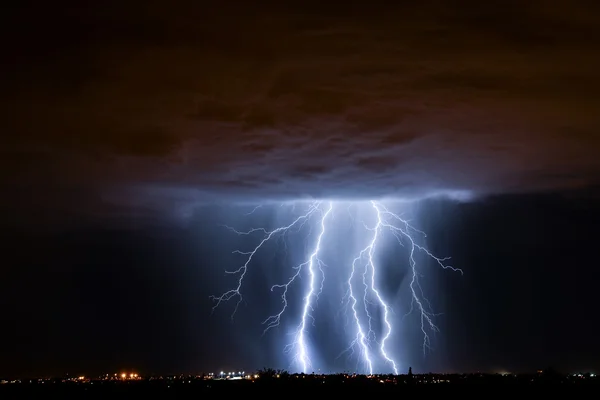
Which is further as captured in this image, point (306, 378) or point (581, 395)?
point (306, 378)

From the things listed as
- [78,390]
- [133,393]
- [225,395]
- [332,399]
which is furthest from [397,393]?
[78,390]

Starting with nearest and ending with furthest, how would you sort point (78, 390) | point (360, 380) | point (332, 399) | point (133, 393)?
point (332, 399) < point (133, 393) < point (78, 390) < point (360, 380)

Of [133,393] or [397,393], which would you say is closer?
[397,393]

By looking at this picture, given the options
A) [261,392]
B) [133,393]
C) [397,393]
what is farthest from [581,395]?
[133,393]

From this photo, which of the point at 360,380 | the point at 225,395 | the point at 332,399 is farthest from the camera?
the point at 360,380

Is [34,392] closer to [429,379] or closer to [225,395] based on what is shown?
[225,395]

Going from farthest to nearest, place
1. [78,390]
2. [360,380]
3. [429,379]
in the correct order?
[429,379], [360,380], [78,390]

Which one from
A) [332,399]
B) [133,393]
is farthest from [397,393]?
[133,393]

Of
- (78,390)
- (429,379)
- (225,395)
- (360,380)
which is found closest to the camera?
(225,395)

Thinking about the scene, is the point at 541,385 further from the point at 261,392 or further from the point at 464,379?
the point at 261,392
